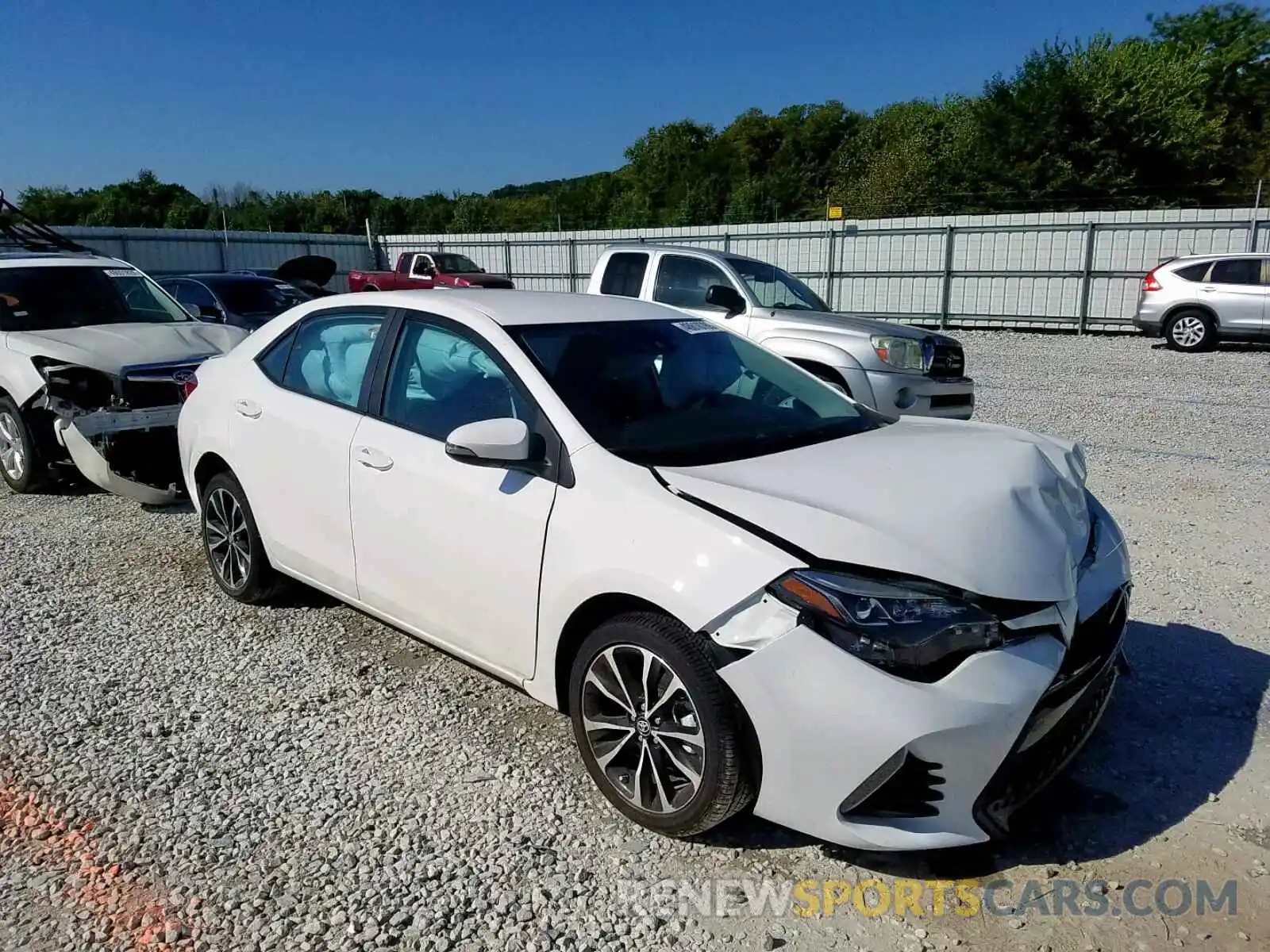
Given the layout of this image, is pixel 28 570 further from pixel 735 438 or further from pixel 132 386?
pixel 735 438

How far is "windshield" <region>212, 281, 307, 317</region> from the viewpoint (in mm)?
12094

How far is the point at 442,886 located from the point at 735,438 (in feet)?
5.80

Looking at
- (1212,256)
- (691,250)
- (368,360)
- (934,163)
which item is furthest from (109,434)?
(934,163)

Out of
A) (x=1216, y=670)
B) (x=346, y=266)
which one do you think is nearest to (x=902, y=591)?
(x=1216, y=670)

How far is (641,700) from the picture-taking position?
2.86 m

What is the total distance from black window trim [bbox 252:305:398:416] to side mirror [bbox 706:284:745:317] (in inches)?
198

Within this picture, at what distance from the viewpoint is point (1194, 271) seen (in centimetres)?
1561

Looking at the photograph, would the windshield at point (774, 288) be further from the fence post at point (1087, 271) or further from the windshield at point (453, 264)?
the windshield at point (453, 264)

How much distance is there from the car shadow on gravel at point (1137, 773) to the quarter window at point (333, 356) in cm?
243

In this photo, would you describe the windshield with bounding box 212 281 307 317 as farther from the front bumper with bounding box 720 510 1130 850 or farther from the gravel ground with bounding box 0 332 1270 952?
the front bumper with bounding box 720 510 1130 850

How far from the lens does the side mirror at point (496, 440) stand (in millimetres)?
3090

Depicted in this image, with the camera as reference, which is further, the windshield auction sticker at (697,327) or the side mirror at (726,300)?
the side mirror at (726,300)

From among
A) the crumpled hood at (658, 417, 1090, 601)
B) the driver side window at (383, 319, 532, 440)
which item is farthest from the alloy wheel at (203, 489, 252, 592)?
the crumpled hood at (658, 417, 1090, 601)

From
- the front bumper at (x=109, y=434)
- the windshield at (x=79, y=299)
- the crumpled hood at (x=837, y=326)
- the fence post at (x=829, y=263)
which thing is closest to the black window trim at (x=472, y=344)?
the front bumper at (x=109, y=434)
